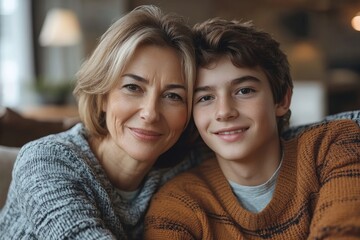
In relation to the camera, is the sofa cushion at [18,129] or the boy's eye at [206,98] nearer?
the boy's eye at [206,98]

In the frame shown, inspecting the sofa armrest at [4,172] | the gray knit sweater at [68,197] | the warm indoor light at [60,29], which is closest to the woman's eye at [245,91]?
the gray knit sweater at [68,197]

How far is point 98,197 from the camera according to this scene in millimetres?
1379

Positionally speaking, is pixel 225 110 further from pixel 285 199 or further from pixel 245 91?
pixel 285 199

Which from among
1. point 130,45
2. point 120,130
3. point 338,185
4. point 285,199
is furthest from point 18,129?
point 338,185

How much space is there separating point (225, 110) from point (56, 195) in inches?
20.5

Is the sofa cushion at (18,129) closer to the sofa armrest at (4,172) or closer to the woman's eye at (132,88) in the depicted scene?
the sofa armrest at (4,172)

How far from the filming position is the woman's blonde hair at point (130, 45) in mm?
1427

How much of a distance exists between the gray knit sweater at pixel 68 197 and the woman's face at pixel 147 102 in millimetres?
137

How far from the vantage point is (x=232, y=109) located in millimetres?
1400

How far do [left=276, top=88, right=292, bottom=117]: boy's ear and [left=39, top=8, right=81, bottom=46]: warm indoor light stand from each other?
3.48 meters

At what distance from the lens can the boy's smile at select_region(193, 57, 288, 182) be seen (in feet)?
4.61

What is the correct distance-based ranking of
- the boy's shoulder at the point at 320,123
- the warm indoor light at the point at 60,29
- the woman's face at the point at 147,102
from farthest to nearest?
the warm indoor light at the point at 60,29, the boy's shoulder at the point at 320,123, the woman's face at the point at 147,102

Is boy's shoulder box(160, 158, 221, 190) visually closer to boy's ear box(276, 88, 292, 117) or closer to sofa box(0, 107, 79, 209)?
boy's ear box(276, 88, 292, 117)

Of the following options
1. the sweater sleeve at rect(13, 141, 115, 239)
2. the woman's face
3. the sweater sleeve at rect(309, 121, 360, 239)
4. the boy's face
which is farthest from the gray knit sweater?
the sweater sleeve at rect(309, 121, 360, 239)
